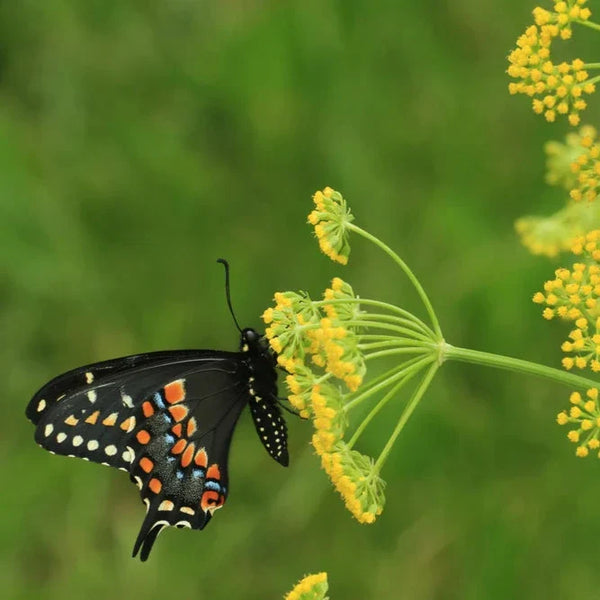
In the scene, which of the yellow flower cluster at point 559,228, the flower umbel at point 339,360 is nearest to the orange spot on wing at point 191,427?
the flower umbel at point 339,360

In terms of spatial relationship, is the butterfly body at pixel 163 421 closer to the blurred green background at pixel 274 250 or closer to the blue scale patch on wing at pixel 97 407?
the blue scale patch on wing at pixel 97 407

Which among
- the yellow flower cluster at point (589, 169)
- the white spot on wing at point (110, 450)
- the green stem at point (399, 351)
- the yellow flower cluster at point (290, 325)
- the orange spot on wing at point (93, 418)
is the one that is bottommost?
the white spot on wing at point (110, 450)

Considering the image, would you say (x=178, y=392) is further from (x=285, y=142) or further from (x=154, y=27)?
(x=154, y=27)

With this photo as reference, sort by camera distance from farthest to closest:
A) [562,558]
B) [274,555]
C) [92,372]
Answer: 1. [274,555]
2. [562,558]
3. [92,372]

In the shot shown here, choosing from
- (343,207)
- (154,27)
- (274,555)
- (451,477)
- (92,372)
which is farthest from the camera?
(154,27)

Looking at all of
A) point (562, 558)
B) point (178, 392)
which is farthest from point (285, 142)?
point (562, 558)

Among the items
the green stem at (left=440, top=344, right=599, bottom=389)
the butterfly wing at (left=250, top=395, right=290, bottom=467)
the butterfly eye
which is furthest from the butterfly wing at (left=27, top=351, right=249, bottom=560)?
the green stem at (left=440, top=344, right=599, bottom=389)

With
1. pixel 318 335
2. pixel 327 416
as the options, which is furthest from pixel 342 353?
pixel 327 416

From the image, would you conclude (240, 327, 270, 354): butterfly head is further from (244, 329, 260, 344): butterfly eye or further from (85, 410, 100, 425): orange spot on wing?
(85, 410, 100, 425): orange spot on wing
